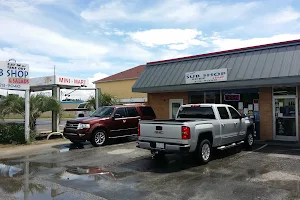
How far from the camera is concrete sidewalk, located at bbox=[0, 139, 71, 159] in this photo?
11551mm

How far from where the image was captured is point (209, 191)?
6.20 meters

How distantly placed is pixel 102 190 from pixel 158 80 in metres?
10.3

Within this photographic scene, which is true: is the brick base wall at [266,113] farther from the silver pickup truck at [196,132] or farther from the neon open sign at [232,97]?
the silver pickup truck at [196,132]

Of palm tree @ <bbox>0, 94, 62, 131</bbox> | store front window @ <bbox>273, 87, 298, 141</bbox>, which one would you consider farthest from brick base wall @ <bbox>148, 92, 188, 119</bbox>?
palm tree @ <bbox>0, 94, 62, 131</bbox>

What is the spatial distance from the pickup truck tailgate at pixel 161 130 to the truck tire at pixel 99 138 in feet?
14.4

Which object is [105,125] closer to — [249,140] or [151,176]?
[151,176]

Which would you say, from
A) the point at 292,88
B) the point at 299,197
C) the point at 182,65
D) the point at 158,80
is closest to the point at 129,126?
the point at 158,80

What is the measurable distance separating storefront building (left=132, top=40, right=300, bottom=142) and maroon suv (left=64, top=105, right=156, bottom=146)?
7.27ft

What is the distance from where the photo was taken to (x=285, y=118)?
13.0 m

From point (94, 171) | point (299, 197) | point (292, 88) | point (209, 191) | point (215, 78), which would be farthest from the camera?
point (215, 78)

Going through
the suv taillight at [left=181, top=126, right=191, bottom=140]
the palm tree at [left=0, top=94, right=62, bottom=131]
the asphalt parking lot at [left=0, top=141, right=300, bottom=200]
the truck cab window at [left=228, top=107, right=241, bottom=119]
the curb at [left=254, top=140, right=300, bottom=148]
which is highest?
the palm tree at [left=0, top=94, right=62, bottom=131]

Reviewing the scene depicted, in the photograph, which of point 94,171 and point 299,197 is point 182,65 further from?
point 299,197

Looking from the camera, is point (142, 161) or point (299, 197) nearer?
point (299, 197)

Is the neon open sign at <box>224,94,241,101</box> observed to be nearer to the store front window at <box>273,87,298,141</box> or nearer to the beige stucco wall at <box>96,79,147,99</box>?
the store front window at <box>273,87,298,141</box>
